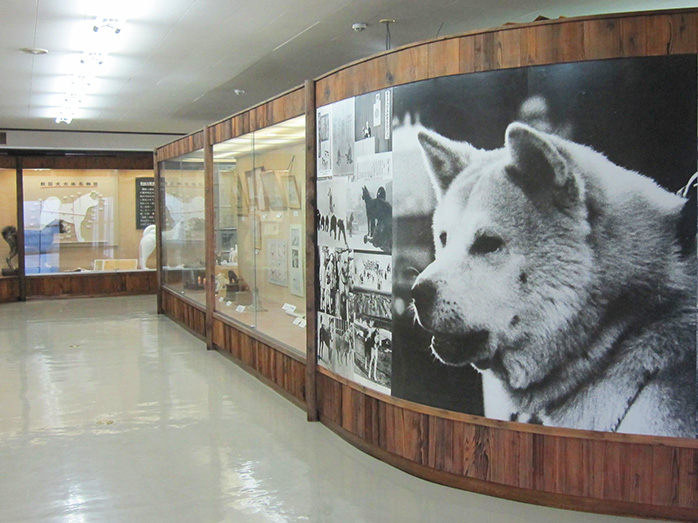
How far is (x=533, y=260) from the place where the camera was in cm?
361

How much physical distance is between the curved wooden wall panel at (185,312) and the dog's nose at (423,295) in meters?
4.77

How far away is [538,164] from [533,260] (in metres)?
0.48

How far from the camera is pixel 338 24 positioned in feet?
20.7

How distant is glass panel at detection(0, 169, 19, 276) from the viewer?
42.9 ft

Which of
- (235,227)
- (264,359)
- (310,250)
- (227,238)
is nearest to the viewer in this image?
(310,250)

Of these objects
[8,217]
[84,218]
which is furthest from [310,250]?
[8,217]

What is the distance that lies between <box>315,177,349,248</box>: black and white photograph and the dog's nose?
31.1 inches

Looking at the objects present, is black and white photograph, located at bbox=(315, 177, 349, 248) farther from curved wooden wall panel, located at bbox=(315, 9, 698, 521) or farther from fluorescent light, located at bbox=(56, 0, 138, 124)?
fluorescent light, located at bbox=(56, 0, 138, 124)

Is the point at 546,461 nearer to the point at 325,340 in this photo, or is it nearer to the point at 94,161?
the point at 325,340

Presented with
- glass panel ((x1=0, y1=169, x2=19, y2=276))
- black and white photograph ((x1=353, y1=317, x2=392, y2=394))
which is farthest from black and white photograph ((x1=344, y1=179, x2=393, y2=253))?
glass panel ((x1=0, y1=169, x2=19, y2=276))

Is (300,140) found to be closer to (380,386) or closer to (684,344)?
(380,386)

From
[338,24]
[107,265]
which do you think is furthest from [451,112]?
[107,265]

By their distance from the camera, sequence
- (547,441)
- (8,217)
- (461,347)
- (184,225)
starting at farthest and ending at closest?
1. (8,217)
2. (184,225)
3. (461,347)
4. (547,441)

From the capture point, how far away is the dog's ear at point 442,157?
12.4 feet
